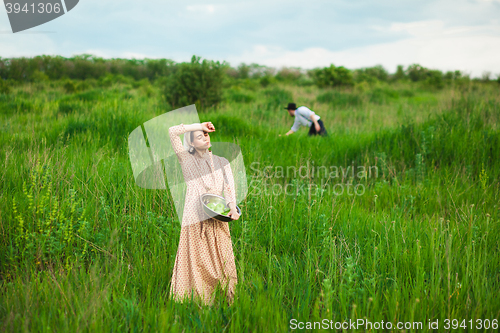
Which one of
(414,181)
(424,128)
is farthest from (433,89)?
(414,181)

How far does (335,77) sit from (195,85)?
17.4 m

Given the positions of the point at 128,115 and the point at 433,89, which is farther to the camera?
the point at 433,89

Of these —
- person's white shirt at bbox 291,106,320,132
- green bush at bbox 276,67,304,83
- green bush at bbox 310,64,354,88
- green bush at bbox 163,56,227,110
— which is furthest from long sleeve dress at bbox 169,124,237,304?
green bush at bbox 276,67,304,83

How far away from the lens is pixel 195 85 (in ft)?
37.9

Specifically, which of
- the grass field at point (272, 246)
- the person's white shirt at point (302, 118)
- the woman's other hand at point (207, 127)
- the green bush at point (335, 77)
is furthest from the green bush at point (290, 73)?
the woman's other hand at point (207, 127)

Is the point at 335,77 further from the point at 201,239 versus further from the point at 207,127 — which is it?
the point at 201,239

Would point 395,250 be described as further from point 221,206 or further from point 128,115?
point 128,115

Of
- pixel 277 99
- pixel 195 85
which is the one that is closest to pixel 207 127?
pixel 195 85

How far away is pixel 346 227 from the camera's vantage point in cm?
334

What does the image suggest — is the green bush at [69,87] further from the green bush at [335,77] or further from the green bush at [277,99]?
the green bush at [335,77]

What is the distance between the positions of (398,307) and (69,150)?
17.6ft

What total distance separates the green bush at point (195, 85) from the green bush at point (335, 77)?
1650 cm

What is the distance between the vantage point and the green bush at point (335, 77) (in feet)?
83.4

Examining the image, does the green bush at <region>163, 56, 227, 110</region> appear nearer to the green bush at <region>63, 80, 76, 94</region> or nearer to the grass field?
the grass field
